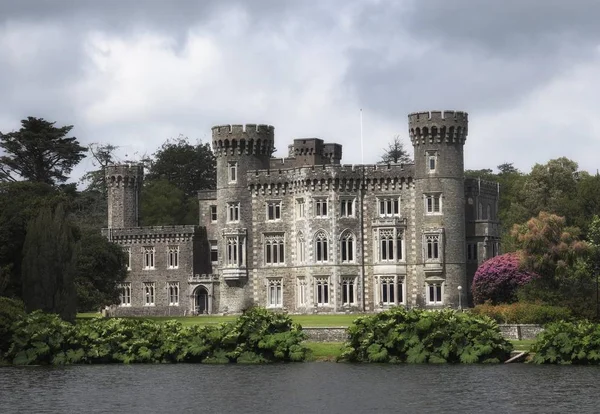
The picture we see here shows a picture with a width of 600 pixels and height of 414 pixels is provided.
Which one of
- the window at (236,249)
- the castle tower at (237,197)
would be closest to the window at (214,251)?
the castle tower at (237,197)

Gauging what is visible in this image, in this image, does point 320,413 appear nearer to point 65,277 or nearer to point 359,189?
point 65,277

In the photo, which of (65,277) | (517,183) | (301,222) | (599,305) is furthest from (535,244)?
(517,183)

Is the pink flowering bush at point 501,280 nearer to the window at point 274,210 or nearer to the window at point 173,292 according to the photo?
the window at point 274,210

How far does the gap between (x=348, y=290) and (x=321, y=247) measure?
125 inches

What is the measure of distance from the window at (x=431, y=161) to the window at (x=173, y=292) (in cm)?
2160

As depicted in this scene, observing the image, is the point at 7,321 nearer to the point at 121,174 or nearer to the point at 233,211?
the point at 233,211

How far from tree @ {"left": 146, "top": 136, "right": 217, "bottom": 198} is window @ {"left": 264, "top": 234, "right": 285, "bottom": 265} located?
39.1 meters

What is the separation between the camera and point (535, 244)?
3132 inches

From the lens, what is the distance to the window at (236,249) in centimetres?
9594

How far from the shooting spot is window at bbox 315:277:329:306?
92812 millimetres

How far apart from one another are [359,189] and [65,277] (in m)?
26.5

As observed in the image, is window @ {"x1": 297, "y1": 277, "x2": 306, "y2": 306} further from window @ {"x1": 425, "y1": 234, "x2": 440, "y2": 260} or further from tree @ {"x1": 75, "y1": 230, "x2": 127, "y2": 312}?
tree @ {"x1": 75, "y1": 230, "x2": 127, "y2": 312}

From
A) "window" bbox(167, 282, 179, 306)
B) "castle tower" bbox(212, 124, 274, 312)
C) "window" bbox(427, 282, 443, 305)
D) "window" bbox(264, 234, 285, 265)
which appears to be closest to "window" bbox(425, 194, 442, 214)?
"window" bbox(427, 282, 443, 305)

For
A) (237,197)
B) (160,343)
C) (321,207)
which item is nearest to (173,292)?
(237,197)
